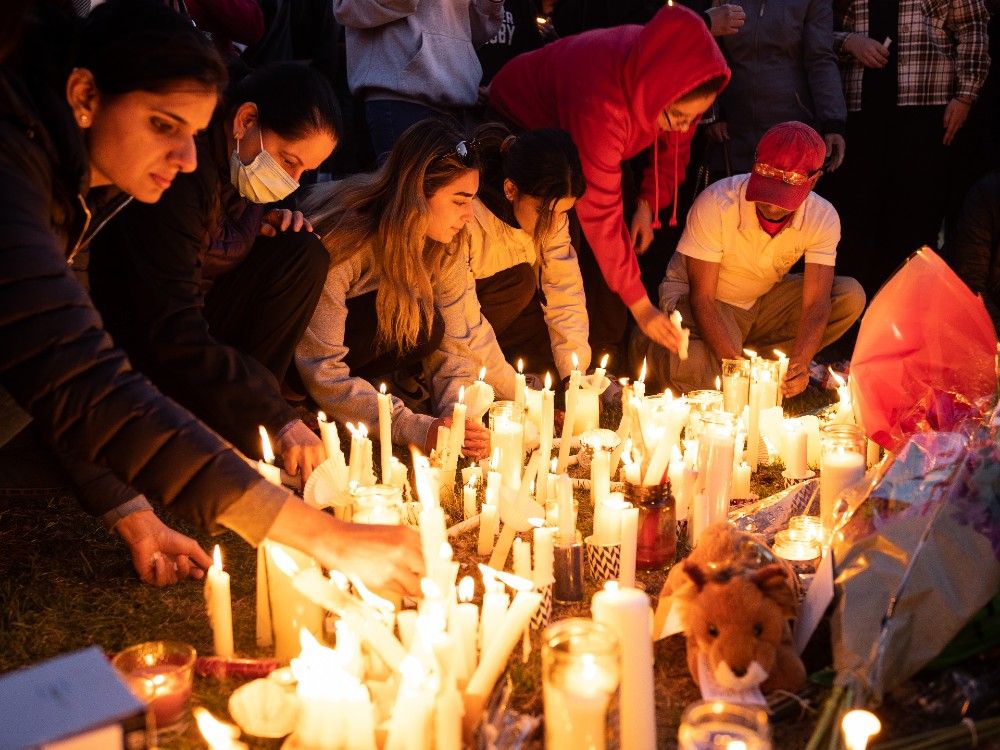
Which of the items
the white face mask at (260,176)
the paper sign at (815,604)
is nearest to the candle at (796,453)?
the paper sign at (815,604)

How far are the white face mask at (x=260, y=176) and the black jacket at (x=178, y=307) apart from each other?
69 millimetres

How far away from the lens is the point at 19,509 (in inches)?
122

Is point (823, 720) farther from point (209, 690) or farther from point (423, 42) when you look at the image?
point (423, 42)

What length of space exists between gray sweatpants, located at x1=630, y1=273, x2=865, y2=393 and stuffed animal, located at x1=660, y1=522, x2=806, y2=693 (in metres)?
2.51

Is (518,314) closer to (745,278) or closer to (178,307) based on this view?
(745,278)

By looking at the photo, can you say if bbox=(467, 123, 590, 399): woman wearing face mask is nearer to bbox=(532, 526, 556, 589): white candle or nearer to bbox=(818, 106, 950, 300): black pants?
bbox=(532, 526, 556, 589): white candle

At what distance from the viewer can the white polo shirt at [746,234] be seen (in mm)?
4445

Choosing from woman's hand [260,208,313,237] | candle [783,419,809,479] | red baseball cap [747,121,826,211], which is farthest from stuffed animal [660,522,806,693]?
red baseball cap [747,121,826,211]

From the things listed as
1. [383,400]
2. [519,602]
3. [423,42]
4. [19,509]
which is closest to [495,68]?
[423,42]

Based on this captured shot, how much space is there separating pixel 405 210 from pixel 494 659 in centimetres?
212

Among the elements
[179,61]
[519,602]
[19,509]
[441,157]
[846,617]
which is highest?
[179,61]

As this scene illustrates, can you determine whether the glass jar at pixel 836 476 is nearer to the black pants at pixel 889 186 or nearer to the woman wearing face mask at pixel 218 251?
the woman wearing face mask at pixel 218 251

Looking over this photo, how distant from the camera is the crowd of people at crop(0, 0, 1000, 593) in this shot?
1.76 metres

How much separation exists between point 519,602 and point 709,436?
3.59 ft
